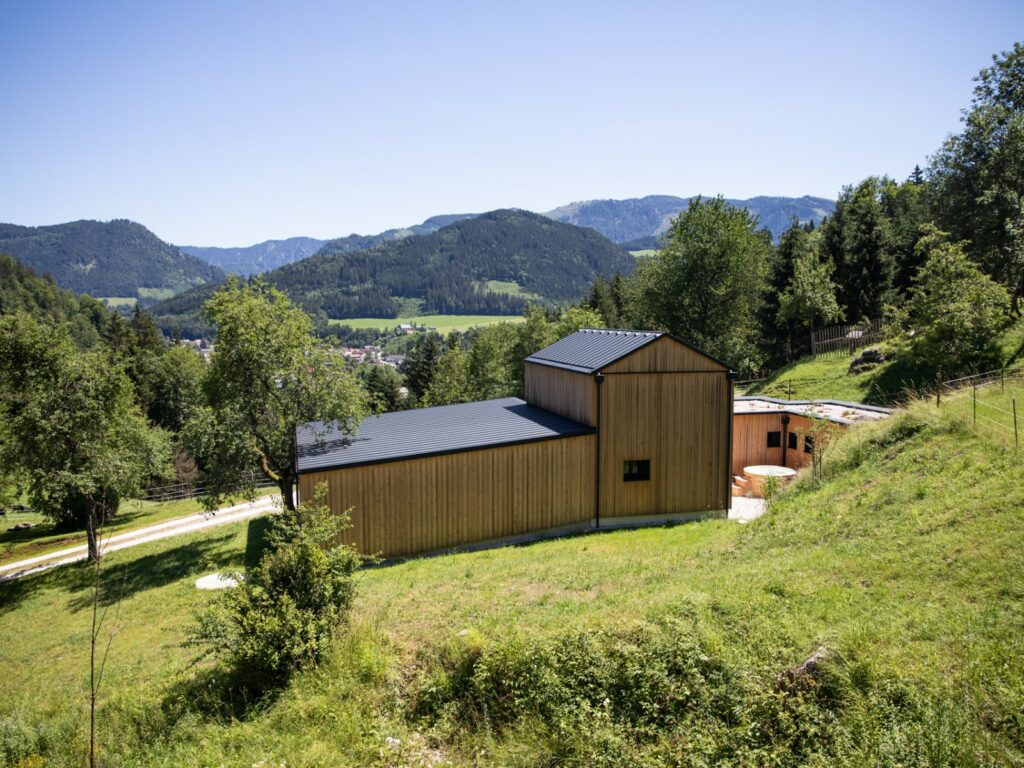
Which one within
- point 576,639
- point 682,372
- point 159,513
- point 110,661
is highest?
point 682,372

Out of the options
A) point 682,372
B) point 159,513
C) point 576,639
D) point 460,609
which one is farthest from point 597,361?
point 159,513

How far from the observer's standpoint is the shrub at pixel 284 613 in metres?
7.24

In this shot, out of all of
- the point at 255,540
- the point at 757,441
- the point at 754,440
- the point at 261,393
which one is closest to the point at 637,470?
the point at 754,440

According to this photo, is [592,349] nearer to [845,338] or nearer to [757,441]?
[757,441]

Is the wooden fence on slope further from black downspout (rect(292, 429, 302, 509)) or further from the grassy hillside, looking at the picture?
black downspout (rect(292, 429, 302, 509))

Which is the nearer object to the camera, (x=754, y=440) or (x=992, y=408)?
(x=992, y=408)

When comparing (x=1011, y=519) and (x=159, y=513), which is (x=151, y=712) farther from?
(x=159, y=513)

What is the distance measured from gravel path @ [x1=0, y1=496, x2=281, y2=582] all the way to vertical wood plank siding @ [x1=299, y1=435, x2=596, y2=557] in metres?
7.49

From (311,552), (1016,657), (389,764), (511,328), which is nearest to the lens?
(1016,657)

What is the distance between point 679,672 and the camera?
20.9 ft

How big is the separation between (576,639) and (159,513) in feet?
102

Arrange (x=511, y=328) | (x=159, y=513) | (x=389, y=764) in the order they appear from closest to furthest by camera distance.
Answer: (x=389, y=764) → (x=159, y=513) → (x=511, y=328)

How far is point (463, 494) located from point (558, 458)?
122 inches

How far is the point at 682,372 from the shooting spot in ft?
58.7
